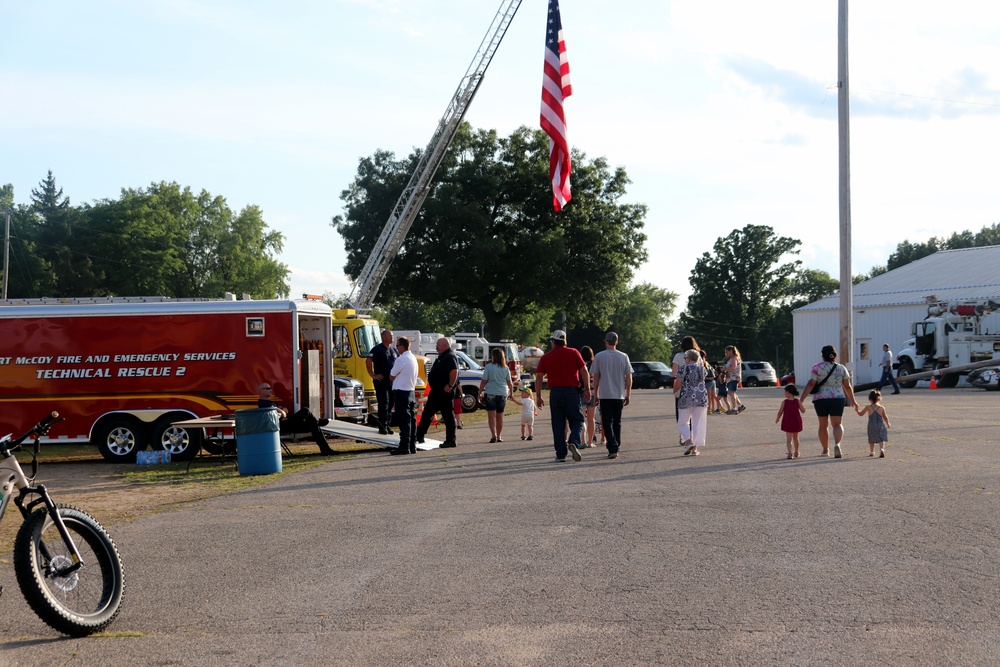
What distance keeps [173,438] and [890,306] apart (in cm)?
4447

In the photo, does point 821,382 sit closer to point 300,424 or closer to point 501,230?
point 300,424

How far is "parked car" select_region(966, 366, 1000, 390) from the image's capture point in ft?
132

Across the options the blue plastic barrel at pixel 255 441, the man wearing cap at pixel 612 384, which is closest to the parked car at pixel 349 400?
the blue plastic barrel at pixel 255 441

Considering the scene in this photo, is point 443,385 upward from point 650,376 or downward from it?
upward

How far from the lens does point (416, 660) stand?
216 inches

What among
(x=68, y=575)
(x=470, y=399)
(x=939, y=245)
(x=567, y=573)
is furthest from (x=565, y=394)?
(x=939, y=245)

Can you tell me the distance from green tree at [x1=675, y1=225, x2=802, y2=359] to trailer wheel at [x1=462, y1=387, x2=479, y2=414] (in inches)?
3024

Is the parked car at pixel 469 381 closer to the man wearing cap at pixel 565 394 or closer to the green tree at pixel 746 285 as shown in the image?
the man wearing cap at pixel 565 394

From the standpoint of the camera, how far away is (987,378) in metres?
40.4

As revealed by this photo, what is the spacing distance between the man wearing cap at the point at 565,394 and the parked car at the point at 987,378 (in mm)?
28816

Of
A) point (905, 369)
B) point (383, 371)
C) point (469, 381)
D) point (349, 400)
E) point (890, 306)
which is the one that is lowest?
point (349, 400)

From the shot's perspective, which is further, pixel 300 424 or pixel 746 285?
pixel 746 285

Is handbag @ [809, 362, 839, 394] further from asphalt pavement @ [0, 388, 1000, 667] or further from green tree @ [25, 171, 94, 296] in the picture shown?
green tree @ [25, 171, 94, 296]

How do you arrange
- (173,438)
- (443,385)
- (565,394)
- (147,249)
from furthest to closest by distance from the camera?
1. (147,249)
2. (443,385)
3. (173,438)
4. (565,394)
